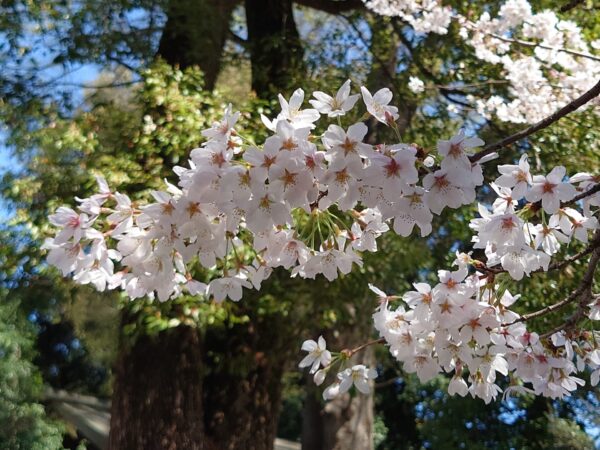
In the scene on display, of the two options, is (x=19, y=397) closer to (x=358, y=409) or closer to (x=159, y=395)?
(x=159, y=395)

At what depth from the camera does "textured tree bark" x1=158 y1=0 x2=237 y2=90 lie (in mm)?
4172

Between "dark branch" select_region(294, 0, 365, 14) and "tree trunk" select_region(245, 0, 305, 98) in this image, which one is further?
"dark branch" select_region(294, 0, 365, 14)

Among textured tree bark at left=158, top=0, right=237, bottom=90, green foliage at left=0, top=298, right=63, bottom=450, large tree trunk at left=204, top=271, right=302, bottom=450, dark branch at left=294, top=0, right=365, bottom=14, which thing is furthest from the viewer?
dark branch at left=294, top=0, right=365, bottom=14

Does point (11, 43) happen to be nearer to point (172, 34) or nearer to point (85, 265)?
point (172, 34)

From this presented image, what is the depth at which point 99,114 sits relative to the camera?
4.06 metres

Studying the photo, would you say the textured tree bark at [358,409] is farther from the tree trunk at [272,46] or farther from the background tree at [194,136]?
the tree trunk at [272,46]

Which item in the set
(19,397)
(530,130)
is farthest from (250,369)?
(530,130)

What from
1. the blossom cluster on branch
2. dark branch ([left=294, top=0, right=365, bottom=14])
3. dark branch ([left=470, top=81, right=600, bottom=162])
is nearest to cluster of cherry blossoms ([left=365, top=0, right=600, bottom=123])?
dark branch ([left=294, top=0, right=365, bottom=14])

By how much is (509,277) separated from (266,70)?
128 inches

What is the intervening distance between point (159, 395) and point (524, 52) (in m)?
2.89

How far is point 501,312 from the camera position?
1.41 metres

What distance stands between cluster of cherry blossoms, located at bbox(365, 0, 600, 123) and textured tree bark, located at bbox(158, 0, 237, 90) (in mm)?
1007

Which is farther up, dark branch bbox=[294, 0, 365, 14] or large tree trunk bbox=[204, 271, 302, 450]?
dark branch bbox=[294, 0, 365, 14]

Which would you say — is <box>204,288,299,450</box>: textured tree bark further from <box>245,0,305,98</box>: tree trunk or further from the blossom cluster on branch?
the blossom cluster on branch
